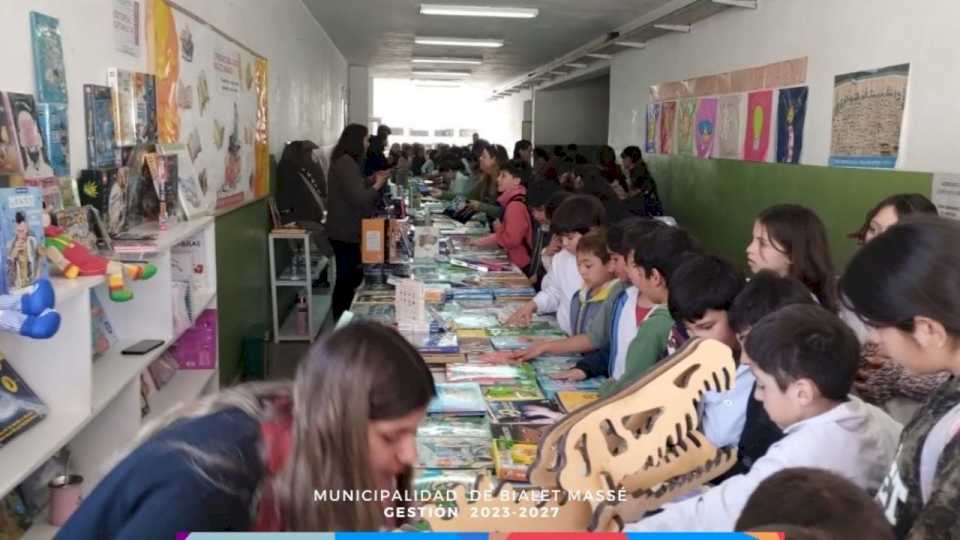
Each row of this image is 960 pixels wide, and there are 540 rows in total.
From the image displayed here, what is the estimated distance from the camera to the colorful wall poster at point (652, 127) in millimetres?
8156

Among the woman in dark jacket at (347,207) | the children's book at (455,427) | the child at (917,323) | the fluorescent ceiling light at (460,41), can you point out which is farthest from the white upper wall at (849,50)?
the fluorescent ceiling light at (460,41)

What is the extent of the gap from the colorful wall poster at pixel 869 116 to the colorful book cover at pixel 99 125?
344cm

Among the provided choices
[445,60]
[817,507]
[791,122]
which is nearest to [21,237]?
[817,507]

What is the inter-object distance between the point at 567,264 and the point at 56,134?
211cm

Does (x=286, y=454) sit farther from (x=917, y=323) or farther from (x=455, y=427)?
(x=455, y=427)

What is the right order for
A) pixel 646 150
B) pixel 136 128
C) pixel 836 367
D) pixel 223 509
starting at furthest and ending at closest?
pixel 646 150
pixel 136 128
pixel 836 367
pixel 223 509

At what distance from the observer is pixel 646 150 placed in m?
8.56

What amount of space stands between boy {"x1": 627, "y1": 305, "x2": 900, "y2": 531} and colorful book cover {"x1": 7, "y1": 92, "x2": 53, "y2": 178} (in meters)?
1.70

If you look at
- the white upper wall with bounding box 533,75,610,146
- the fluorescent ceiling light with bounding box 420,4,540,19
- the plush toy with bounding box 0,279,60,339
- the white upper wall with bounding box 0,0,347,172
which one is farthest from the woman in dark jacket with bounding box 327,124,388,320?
the white upper wall with bounding box 533,75,610,146

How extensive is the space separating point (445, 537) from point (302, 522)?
0.30m

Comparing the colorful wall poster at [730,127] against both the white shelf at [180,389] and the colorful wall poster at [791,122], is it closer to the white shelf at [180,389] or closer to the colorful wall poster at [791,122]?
the colorful wall poster at [791,122]

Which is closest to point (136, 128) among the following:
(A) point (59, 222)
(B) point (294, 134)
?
(A) point (59, 222)

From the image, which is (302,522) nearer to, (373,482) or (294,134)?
(373,482)

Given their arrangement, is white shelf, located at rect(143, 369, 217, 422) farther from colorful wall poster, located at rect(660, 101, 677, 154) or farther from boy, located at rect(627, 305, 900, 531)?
colorful wall poster, located at rect(660, 101, 677, 154)
